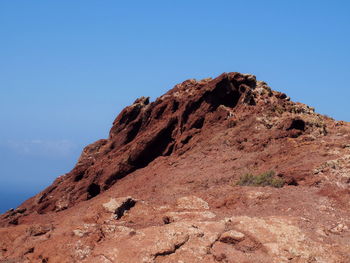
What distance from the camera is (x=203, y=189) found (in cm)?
1995

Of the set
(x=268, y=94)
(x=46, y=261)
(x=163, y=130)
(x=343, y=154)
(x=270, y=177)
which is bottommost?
(x=46, y=261)

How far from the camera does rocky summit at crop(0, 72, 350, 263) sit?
446 inches

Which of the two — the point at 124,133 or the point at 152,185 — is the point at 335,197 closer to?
the point at 152,185

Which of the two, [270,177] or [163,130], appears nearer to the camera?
[270,177]

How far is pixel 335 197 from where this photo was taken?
52.1ft

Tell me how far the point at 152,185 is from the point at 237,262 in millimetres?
12394

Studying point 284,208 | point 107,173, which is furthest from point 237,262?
point 107,173

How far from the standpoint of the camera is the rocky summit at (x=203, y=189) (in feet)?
37.1

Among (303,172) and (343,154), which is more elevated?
(343,154)

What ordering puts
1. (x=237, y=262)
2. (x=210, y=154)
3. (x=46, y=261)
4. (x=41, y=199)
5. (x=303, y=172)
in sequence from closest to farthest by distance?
(x=237, y=262) < (x=46, y=261) < (x=303, y=172) < (x=210, y=154) < (x=41, y=199)

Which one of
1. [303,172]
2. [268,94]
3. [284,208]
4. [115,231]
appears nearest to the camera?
Result: [115,231]

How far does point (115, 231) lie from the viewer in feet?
41.2

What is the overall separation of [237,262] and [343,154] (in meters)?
12.2

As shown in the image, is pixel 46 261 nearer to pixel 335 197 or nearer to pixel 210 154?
pixel 335 197
